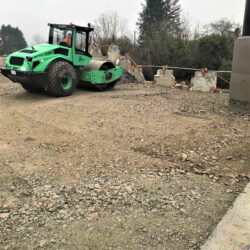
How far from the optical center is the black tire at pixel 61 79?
10.3 m

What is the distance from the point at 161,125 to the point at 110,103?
2.57 metres

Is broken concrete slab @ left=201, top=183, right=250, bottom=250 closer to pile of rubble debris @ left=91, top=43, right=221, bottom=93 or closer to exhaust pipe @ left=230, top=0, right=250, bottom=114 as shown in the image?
exhaust pipe @ left=230, top=0, right=250, bottom=114

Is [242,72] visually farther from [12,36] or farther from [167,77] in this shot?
[12,36]

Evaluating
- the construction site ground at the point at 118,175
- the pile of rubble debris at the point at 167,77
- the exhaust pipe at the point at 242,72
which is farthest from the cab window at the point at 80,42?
the exhaust pipe at the point at 242,72

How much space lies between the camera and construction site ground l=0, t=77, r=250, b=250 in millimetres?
3693

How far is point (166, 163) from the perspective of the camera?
17.9 feet

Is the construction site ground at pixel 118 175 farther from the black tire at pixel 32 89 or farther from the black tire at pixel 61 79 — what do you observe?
the black tire at pixel 32 89

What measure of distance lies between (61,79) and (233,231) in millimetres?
7837

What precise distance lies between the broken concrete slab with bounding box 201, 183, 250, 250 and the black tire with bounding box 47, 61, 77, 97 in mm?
7188

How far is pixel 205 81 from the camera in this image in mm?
12953

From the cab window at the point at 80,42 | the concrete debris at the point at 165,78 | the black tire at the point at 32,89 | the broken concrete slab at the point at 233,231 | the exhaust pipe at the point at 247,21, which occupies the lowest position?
the broken concrete slab at the point at 233,231

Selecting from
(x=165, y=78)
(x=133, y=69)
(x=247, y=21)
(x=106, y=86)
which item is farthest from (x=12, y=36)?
(x=247, y=21)

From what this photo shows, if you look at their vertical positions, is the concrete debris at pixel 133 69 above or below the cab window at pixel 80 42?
below

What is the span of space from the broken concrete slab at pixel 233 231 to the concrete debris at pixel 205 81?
8.98m
